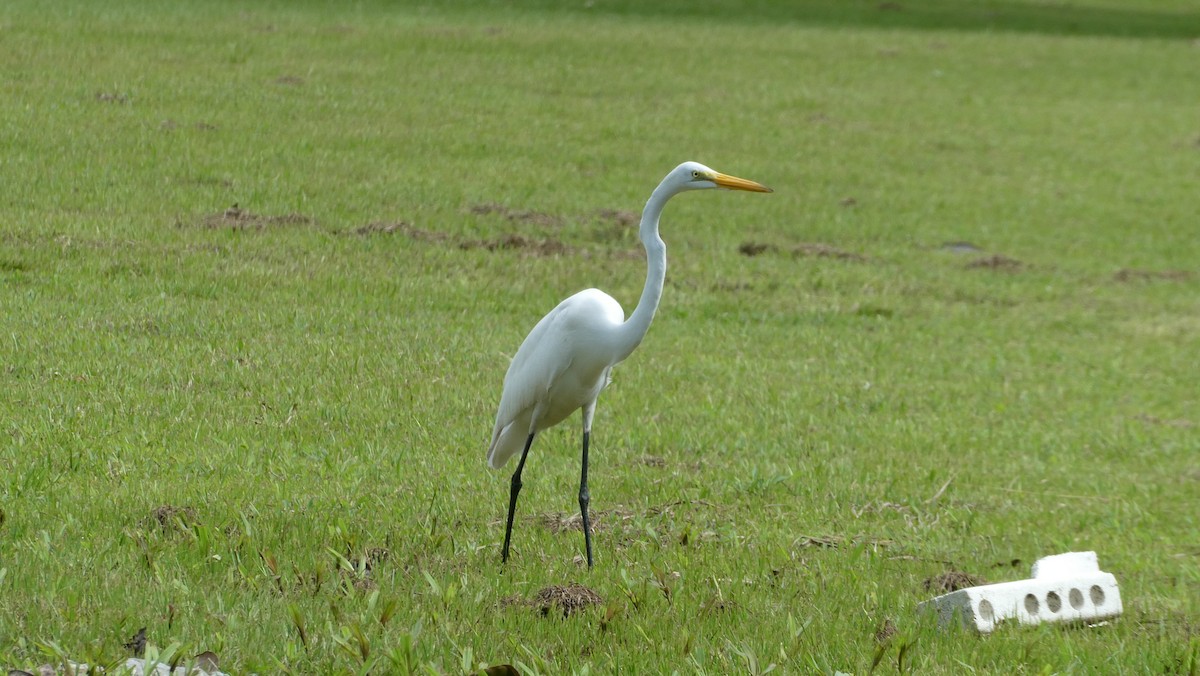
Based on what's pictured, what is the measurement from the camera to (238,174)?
1409cm

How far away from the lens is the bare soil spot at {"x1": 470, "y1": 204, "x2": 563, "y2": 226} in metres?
14.4

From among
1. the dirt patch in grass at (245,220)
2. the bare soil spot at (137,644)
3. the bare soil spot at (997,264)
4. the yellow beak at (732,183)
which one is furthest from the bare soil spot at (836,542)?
the bare soil spot at (997,264)

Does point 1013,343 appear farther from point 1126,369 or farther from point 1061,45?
point 1061,45

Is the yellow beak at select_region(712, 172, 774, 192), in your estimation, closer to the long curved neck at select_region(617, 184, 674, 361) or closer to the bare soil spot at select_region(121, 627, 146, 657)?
the long curved neck at select_region(617, 184, 674, 361)

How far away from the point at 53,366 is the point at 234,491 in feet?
7.86

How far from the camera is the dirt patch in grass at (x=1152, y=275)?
1598 cm

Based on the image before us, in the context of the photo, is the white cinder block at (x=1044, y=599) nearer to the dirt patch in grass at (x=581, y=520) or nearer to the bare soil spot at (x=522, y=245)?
the dirt patch in grass at (x=581, y=520)

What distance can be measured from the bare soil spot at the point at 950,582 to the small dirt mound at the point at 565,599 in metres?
1.91

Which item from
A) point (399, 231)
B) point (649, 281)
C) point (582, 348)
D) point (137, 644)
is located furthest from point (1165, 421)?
point (137, 644)

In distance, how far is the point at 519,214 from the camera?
573 inches

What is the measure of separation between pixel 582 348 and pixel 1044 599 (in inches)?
95.8

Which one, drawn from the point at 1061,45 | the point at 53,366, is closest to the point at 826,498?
the point at 53,366

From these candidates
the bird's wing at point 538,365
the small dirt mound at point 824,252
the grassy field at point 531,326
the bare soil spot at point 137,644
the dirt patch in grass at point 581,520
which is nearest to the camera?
the bare soil spot at point 137,644

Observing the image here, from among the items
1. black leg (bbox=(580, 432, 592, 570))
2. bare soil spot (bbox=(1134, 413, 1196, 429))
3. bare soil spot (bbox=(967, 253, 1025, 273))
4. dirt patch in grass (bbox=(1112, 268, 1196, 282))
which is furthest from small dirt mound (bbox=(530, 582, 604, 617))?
dirt patch in grass (bbox=(1112, 268, 1196, 282))
